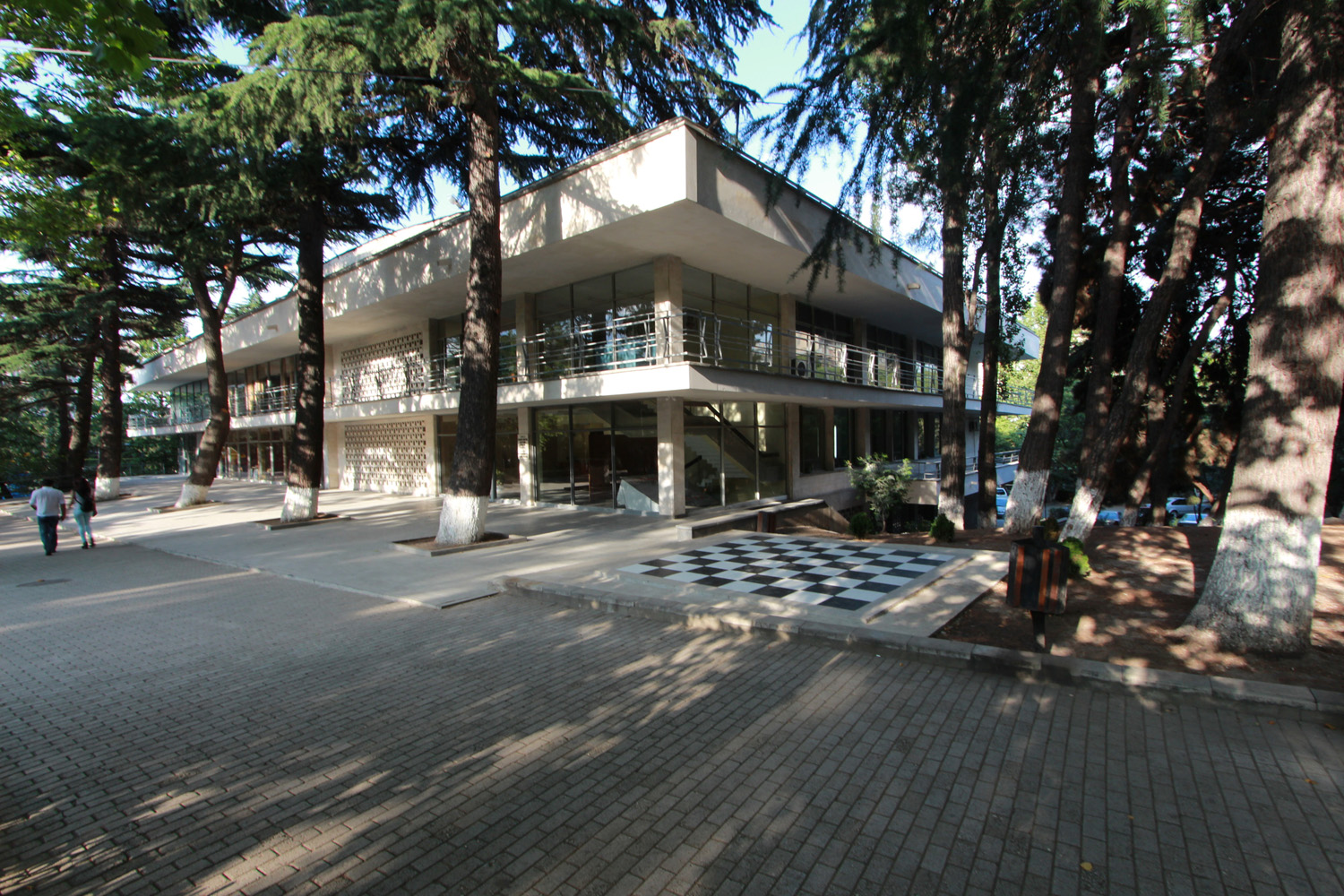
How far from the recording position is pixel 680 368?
37.3 ft

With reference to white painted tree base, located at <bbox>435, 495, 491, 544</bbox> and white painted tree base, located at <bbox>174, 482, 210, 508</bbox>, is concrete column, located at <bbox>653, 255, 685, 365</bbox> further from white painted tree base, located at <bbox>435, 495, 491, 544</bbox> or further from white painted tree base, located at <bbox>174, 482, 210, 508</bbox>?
white painted tree base, located at <bbox>174, 482, 210, 508</bbox>

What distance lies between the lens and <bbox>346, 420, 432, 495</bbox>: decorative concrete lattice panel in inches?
840

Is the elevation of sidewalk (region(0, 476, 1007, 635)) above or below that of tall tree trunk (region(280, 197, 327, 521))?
below

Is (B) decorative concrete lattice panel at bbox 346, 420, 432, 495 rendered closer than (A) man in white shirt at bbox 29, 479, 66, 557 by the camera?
No

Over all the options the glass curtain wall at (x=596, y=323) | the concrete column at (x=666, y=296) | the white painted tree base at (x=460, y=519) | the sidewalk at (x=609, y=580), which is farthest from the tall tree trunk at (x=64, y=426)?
the concrete column at (x=666, y=296)

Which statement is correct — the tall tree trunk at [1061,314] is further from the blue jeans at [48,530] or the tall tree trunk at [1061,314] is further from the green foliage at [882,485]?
the blue jeans at [48,530]

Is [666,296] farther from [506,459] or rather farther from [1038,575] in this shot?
[1038,575]

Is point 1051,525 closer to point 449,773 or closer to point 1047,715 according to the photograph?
point 1047,715

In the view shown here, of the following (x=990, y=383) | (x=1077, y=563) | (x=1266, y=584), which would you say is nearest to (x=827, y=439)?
(x=990, y=383)

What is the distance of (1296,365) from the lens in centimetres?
462

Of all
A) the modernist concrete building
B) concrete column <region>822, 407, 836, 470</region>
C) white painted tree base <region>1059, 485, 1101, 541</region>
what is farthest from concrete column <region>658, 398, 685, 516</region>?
white painted tree base <region>1059, 485, 1101, 541</region>

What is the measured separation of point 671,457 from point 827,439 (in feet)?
24.5

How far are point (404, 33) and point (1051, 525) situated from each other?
1055cm

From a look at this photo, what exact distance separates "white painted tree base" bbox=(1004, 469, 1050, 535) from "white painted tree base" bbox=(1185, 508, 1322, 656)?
476 cm
